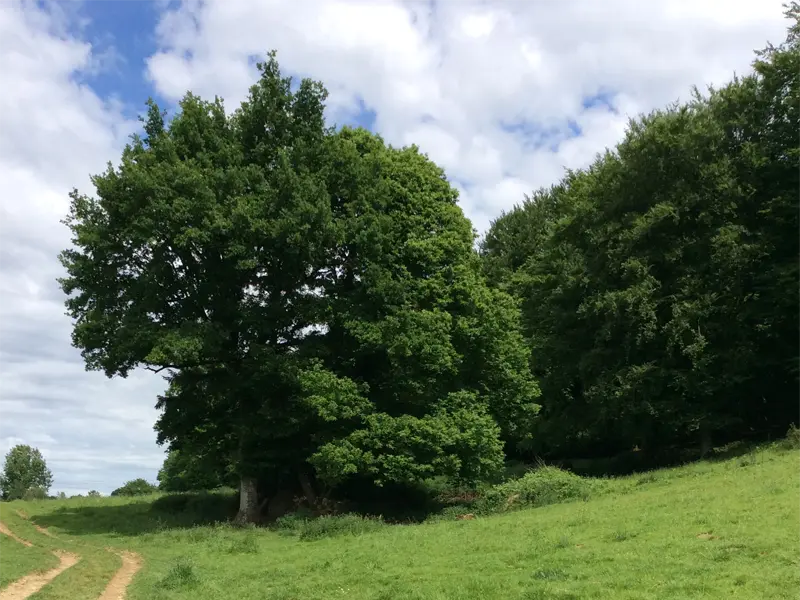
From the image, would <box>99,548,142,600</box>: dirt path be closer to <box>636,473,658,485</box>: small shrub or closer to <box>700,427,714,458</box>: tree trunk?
<box>636,473,658,485</box>: small shrub

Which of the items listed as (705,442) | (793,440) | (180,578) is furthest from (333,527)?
(705,442)

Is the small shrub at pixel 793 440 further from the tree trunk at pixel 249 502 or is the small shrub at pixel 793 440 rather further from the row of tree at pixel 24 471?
the row of tree at pixel 24 471

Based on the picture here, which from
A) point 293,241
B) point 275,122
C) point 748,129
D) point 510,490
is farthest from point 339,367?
point 748,129

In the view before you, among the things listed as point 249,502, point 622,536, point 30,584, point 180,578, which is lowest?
point 622,536

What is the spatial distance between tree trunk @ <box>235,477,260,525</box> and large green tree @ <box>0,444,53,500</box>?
114m

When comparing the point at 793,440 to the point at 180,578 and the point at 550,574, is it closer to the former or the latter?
the point at 550,574

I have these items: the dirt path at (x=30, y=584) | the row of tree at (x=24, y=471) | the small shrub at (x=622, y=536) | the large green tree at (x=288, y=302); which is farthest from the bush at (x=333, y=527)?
the row of tree at (x=24, y=471)

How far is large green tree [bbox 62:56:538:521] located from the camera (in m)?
29.4

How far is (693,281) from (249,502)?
86.6 ft

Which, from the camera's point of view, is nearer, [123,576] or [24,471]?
[123,576]

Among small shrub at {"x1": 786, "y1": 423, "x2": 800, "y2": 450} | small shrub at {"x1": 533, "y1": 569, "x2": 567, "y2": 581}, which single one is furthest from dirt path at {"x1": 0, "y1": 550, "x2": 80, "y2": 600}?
small shrub at {"x1": 786, "y1": 423, "x2": 800, "y2": 450}

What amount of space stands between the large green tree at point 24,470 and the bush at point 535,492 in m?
123

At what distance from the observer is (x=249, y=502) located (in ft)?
105

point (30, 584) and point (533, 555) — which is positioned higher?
point (30, 584)
